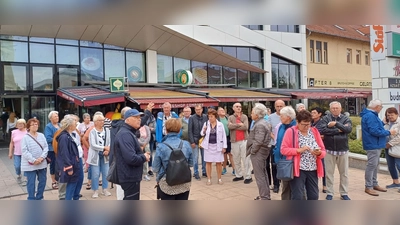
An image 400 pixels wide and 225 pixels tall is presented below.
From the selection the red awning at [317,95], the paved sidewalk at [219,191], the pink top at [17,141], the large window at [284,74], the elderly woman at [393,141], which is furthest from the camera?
the large window at [284,74]

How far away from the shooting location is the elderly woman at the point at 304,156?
3.42 metres

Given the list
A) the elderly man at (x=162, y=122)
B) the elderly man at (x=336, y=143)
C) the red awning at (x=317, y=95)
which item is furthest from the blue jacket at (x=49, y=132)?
the red awning at (x=317, y=95)

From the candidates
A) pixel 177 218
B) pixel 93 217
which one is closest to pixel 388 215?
pixel 177 218

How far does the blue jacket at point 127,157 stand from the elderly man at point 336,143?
315 cm

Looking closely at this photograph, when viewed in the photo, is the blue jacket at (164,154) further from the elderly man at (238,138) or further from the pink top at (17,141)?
the pink top at (17,141)

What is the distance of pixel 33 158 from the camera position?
4.28 metres

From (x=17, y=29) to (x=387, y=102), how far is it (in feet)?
42.2

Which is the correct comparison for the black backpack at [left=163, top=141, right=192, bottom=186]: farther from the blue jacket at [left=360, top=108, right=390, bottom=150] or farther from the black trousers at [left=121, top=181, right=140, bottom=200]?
the blue jacket at [left=360, top=108, right=390, bottom=150]

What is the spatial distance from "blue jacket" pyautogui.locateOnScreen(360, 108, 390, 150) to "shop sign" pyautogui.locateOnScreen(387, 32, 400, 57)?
353 centimetres

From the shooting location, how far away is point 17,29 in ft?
34.5

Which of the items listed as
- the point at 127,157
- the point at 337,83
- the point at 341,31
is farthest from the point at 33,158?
the point at 341,31

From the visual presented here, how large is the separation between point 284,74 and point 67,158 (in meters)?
18.2

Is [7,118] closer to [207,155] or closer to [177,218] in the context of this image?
[207,155]

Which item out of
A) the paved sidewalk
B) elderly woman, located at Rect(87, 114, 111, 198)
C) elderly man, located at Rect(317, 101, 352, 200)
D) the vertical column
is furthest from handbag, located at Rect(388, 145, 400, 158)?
the vertical column
